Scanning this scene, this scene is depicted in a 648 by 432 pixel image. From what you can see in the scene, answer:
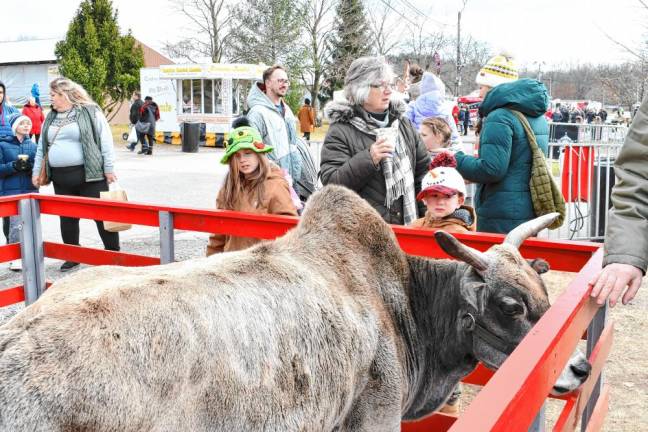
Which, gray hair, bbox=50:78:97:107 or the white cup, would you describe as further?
gray hair, bbox=50:78:97:107

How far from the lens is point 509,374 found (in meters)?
1.85

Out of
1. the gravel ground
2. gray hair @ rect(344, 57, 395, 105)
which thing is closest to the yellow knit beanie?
gray hair @ rect(344, 57, 395, 105)

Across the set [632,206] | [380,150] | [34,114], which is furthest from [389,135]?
[34,114]

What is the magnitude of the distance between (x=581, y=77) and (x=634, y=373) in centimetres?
8438

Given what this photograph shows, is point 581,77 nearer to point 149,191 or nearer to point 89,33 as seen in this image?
point 89,33

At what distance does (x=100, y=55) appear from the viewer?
1414 inches

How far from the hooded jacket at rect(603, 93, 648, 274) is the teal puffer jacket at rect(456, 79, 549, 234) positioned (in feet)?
7.80

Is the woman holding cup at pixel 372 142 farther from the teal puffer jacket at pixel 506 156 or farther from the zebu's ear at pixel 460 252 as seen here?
the zebu's ear at pixel 460 252

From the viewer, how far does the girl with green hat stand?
4.86 metres

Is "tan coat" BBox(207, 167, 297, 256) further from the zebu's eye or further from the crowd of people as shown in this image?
the zebu's eye

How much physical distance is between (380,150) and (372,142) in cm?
34

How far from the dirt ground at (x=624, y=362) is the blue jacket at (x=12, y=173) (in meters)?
0.97

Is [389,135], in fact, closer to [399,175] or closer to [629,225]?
[399,175]

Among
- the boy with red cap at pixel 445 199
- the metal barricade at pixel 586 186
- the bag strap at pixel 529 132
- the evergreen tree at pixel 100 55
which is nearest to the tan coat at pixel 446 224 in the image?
the boy with red cap at pixel 445 199
